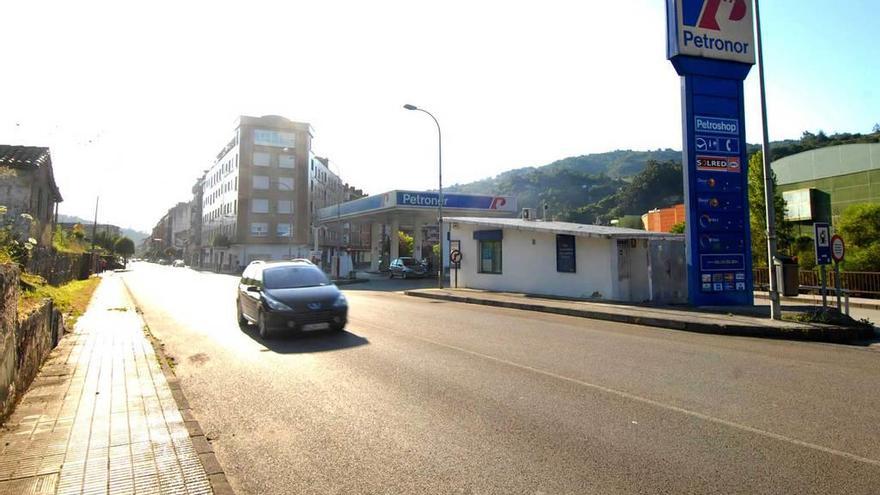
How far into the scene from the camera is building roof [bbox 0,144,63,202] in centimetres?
1891

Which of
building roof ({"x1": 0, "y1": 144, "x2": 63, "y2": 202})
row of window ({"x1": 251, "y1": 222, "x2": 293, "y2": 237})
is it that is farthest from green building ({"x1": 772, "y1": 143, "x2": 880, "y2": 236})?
row of window ({"x1": 251, "y1": 222, "x2": 293, "y2": 237})

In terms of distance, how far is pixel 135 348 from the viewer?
870cm

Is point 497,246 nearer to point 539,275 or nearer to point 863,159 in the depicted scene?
point 539,275

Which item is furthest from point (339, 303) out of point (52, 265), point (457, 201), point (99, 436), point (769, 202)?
point (457, 201)

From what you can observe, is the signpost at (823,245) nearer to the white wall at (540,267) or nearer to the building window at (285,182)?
the white wall at (540,267)

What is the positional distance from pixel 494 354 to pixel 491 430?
351 centimetres

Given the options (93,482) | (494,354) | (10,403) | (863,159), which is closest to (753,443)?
(494,354)

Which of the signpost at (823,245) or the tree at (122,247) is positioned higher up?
the tree at (122,247)

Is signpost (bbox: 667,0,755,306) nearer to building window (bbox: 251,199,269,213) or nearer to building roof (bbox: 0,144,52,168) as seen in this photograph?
building roof (bbox: 0,144,52,168)

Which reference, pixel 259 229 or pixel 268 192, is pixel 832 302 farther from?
pixel 268 192

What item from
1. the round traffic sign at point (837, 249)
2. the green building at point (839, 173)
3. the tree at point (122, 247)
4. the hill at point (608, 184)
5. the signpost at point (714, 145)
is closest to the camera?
the round traffic sign at point (837, 249)

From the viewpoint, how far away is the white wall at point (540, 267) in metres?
17.5

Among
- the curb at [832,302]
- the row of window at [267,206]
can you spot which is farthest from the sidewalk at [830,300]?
the row of window at [267,206]

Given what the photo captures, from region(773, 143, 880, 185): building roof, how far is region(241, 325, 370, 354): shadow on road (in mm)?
38414
